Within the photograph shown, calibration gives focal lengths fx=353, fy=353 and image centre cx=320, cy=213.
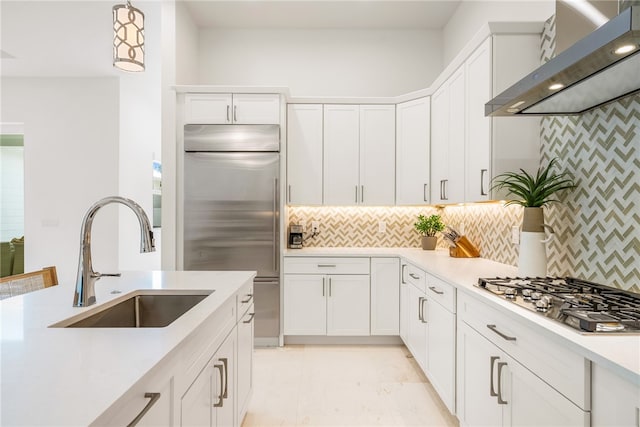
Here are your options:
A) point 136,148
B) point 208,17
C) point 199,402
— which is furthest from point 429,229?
point 136,148

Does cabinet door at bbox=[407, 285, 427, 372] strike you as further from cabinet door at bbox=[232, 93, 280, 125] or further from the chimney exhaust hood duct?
cabinet door at bbox=[232, 93, 280, 125]

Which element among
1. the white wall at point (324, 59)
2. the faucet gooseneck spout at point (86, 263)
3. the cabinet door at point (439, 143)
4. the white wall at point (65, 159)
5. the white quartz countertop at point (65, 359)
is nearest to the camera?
the white quartz countertop at point (65, 359)

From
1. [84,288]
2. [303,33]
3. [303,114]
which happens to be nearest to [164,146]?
[303,114]

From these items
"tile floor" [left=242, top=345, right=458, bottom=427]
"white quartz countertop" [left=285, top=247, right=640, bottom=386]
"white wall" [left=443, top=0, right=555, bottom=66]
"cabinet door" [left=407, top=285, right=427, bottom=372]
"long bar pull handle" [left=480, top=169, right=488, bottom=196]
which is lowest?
"tile floor" [left=242, top=345, right=458, bottom=427]

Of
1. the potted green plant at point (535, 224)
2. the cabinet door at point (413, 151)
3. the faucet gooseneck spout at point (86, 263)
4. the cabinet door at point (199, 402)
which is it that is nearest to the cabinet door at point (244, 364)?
the cabinet door at point (199, 402)

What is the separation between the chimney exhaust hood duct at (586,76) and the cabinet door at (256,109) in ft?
7.11

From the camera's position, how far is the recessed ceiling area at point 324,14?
3539mm

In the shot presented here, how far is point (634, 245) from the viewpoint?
1.63m

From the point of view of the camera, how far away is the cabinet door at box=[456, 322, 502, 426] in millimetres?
1604

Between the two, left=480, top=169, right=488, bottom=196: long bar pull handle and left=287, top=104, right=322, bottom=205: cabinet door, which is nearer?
left=480, top=169, right=488, bottom=196: long bar pull handle

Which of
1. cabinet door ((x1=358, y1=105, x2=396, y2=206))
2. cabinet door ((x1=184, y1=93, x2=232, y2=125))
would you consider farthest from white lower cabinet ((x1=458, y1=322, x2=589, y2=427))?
cabinet door ((x1=184, y1=93, x2=232, y2=125))

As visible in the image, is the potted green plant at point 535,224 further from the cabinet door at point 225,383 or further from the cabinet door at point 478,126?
the cabinet door at point 225,383

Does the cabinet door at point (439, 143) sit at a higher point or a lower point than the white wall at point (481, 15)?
lower

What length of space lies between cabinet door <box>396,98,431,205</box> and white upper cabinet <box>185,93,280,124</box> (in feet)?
4.25
